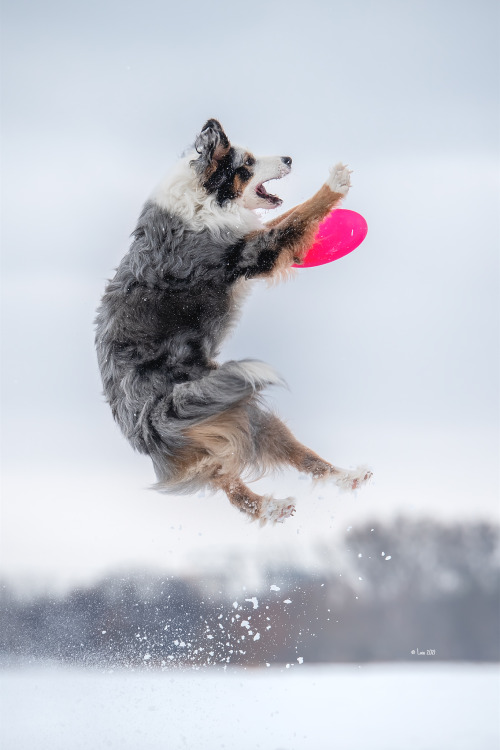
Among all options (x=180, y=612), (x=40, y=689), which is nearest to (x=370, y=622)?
(x=180, y=612)

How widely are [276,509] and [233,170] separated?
6.92 feet

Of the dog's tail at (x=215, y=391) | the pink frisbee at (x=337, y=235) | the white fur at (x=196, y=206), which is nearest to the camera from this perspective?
the dog's tail at (x=215, y=391)

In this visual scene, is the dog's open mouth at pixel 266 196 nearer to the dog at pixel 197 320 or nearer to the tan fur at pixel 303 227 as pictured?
the dog at pixel 197 320

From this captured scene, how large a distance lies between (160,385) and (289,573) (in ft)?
6.67

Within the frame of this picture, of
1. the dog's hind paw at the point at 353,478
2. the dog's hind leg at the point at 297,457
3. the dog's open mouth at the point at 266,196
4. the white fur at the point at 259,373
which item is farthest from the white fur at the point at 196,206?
→ the dog's hind paw at the point at 353,478

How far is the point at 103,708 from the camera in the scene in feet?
18.6

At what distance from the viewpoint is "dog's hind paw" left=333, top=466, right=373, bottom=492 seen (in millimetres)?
5102

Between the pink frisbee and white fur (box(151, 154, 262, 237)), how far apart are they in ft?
1.31

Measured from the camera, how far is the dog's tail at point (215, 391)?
475cm

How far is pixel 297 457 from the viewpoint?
5219 millimetres

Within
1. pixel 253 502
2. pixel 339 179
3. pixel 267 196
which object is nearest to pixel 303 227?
pixel 339 179

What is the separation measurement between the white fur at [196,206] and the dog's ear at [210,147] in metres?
0.07

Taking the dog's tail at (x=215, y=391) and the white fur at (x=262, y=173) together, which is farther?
the white fur at (x=262, y=173)

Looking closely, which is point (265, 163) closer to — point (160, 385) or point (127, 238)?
point (127, 238)
